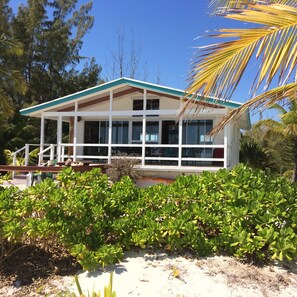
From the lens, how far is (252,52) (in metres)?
3.62

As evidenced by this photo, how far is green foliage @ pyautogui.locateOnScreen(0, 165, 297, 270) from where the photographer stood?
13.1ft

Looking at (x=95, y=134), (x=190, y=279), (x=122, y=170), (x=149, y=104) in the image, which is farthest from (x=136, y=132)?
(x=190, y=279)

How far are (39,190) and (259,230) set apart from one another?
2724 millimetres

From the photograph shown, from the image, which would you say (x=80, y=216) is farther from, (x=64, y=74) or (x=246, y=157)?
(x=64, y=74)

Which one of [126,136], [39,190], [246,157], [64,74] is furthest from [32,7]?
[39,190]

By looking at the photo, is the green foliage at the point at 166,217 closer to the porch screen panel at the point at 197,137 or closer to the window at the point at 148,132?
the porch screen panel at the point at 197,137

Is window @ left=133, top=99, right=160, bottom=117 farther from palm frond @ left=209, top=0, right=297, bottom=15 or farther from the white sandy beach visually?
the white sandy beach

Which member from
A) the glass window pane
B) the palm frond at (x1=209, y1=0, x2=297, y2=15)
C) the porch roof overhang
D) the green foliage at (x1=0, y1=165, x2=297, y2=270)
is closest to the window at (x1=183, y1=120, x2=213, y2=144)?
the porch roof overhang

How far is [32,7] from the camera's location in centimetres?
3128

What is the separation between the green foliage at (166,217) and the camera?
4008 millimetres

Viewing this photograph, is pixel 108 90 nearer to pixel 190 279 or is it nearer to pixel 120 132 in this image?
pixel 120 132

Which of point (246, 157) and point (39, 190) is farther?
point (246, 157)

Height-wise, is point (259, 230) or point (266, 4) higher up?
point (266, 4)

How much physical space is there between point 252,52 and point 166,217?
218cm
